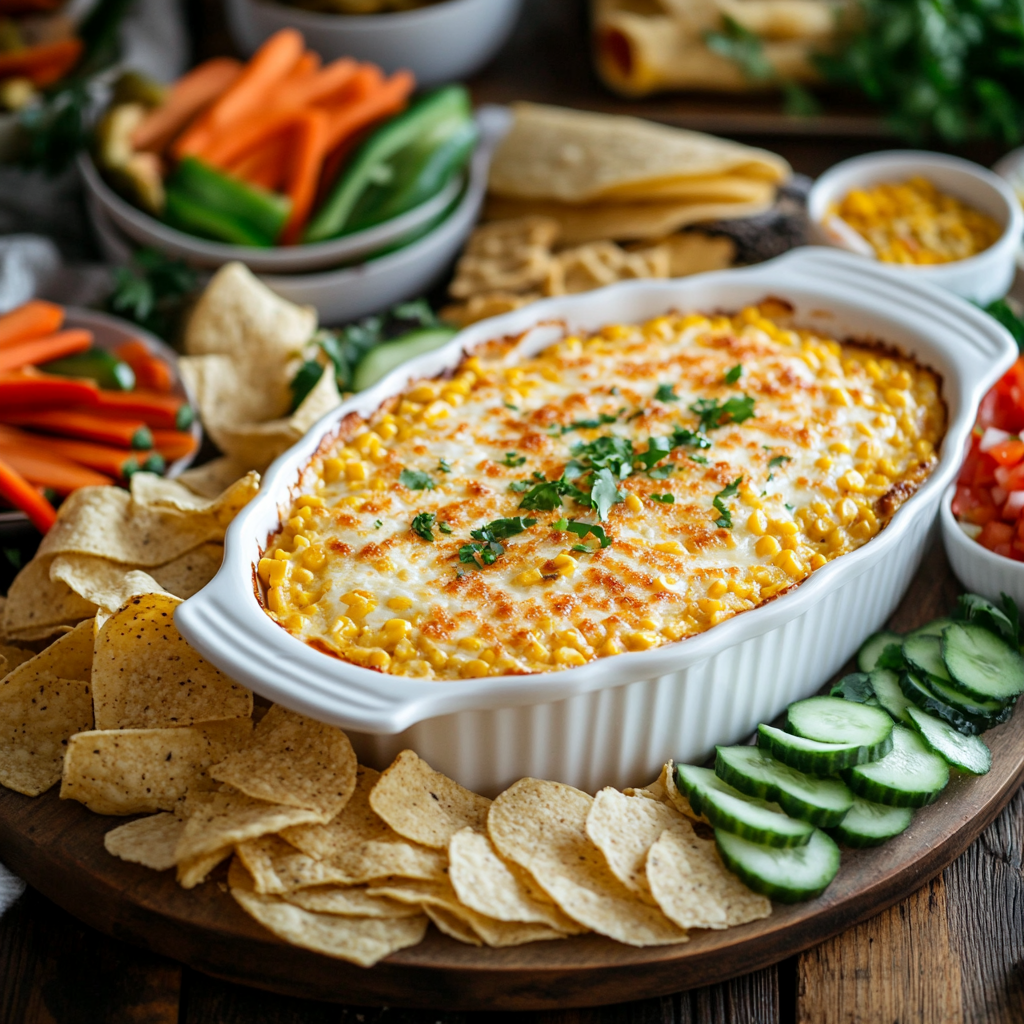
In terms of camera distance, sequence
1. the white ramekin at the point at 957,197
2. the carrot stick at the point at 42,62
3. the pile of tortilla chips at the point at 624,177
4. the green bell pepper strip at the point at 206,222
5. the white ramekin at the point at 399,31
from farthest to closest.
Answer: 1. the white ramekin at the point at 399,31
2. the carrot stick at the point at 42,62
3. the pile of tortilla chips at the point at 624,177
4. the green bell pepper strip at the point at 206,222
5. the white ramekin at the point at 957,197

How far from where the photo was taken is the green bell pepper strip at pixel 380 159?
5.22 metres

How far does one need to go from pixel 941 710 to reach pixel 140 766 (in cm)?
215

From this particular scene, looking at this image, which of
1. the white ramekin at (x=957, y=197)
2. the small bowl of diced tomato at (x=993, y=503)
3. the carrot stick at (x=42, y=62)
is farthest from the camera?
the carrot stick at (x=42, y=62)

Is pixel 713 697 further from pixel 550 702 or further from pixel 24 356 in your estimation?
pixel 24 356

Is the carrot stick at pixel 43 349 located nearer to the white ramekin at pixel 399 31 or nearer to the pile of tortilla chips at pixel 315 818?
the pile of tortilla chips at pixel 315 818

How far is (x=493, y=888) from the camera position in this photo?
8.88 feet

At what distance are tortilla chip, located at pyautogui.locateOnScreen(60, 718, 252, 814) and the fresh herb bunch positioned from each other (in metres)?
4.86

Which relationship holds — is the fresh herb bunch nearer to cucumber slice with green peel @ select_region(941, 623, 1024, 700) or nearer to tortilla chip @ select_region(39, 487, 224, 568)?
cucumber slice with green peel @ select_region(941, 623, 1024, 700)

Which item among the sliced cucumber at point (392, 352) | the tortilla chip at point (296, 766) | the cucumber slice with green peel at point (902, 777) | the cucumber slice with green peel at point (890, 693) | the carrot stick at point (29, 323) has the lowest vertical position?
the cucumber slice with green peel at point (890, 693)

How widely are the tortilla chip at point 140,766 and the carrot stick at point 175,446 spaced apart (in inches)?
55.3

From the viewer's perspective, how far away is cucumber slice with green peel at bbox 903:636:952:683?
328 cm

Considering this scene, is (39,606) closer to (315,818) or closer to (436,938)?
(315,818)

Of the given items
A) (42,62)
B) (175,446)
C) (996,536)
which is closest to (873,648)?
(996,536)

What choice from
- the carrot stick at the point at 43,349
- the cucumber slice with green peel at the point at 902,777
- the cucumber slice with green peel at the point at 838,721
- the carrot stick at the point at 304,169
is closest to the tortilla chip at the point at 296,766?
the cucumber slice with green peel at the point at 838,721
